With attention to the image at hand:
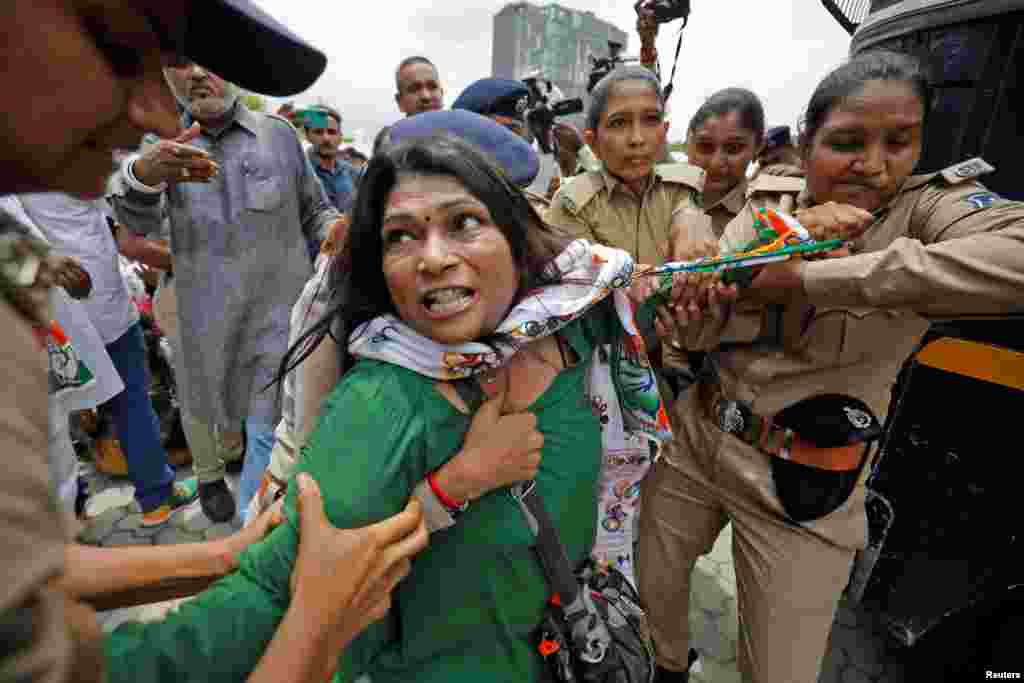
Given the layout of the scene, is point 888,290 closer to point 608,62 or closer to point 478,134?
point 478,134

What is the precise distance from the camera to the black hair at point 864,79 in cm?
141

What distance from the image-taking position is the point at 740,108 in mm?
3004

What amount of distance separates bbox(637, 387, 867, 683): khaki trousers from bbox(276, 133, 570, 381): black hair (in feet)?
3.46

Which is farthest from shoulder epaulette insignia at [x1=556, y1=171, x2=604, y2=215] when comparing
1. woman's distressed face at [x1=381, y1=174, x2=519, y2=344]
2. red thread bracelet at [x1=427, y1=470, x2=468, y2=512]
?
red thread bracelet at [x1=427, y1=470, x2=468, y2=512]

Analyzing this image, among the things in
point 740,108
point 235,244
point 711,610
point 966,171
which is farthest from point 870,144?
point 235,244

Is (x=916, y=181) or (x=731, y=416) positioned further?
(x=731, y=416)

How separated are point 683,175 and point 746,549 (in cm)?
179

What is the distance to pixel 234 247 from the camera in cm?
258

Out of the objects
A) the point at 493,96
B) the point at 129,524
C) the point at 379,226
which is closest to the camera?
the point at 379,226

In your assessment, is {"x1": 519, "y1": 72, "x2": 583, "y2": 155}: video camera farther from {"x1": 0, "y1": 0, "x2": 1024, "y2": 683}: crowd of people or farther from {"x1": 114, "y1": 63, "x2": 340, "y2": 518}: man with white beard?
{"x1": 114, "y1": 63, "x2": 340, "y2": 518}: man with white beard

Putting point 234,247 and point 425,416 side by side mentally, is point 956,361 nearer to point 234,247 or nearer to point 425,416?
point 425,416

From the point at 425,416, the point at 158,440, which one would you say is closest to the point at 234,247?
the point at 158,440

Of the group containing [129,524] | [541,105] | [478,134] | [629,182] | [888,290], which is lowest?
[129,524]

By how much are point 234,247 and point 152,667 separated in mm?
2314
